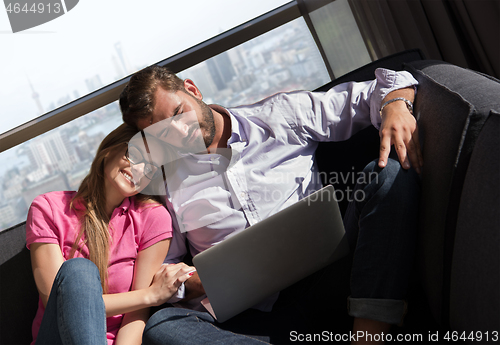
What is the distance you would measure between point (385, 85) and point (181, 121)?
751mm

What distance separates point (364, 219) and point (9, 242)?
4.28 ft

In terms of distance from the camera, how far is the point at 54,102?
2135 mm

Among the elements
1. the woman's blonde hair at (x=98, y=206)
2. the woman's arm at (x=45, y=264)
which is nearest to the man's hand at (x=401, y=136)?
the woman's blonde hair at (x=98, y=206)

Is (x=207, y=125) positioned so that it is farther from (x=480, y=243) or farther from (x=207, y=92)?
(x=207, y=92)

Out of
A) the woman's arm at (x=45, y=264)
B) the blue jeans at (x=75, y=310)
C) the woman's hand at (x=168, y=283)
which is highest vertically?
the woman's arm at (x=45, y=264)

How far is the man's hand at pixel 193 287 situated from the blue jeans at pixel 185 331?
0.32 ft

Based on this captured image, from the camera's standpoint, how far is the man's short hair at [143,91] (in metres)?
1.31

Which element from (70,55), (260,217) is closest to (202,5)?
(70,55)

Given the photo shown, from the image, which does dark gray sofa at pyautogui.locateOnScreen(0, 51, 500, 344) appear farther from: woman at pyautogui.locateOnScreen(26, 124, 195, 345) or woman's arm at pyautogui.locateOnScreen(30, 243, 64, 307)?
woman's arm at pyautogui.locateOnScreen(30, 243, 64, 307)

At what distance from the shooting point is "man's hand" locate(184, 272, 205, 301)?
3.83ft

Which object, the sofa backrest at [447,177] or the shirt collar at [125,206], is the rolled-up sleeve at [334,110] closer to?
the sofa backrest at [447,177]

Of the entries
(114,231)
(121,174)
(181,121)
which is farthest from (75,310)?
(181,121)

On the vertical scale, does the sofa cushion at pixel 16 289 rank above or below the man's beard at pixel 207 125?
below

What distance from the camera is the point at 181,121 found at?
4.44ft
